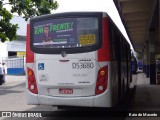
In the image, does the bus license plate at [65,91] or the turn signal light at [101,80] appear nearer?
the turn signal light at [101,80]

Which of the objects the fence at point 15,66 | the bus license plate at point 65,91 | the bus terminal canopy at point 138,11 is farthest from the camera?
the fence at point 15,66

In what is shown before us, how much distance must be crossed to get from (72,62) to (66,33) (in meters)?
0.84

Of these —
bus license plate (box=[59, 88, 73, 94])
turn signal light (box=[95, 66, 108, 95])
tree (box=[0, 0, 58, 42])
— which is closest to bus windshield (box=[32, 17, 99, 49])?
turn signal light (box=[95, 66, 108, 95])

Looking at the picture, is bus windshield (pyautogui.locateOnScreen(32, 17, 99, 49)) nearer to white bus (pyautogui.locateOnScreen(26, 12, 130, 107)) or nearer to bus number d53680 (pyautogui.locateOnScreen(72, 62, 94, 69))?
white bus (pyautogui.locateOnScreen(26, 12, 130, 107))

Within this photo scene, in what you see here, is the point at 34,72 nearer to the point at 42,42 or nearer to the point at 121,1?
the point at 42,42

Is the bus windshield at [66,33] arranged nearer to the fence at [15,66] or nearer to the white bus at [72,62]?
the white bus at [72,62]

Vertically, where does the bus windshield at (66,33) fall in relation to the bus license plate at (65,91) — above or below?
above

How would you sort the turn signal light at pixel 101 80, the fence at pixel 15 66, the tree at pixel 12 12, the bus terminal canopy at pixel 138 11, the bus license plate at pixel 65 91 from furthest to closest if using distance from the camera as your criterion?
the fence at pixel 15 66, the tree at pixel 12 12, the bus terminal canopy at pixel 138 11, the bus license plate at pixel 65 91, the turn signal light at pixel 101 80

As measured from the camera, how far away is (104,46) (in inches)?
366

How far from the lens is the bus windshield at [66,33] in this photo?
9.47m

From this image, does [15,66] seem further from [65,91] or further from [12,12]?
[65,91]

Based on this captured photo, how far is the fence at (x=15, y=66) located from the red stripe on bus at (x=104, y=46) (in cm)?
3781

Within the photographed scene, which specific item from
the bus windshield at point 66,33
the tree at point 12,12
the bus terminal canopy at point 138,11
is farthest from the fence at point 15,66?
the bus windshield at point 66,33

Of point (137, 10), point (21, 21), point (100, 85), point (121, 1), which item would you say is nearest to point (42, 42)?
point (100, 85)
